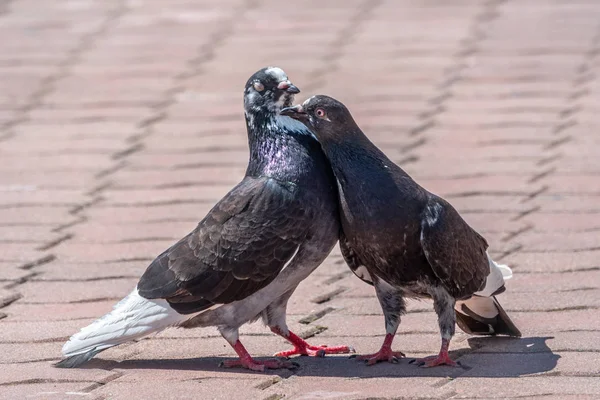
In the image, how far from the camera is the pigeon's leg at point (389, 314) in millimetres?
4461

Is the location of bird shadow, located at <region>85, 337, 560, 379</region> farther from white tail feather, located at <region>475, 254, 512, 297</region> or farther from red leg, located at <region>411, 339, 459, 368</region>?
white tail feather, located at <region>475, 254, 512, 297</region>

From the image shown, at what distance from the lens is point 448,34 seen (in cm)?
902

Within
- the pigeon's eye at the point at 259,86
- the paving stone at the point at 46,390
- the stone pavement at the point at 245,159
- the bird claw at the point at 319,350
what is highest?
the pigeon's eye at the point at 259,86

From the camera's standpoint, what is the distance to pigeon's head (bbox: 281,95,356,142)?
441 centimetres

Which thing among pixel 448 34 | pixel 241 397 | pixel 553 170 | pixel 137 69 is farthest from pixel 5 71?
pixel 241 397

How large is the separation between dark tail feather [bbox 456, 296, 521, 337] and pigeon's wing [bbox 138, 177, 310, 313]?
744mm

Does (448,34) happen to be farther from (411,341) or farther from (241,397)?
(241,397)

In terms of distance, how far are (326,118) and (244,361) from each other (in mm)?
893

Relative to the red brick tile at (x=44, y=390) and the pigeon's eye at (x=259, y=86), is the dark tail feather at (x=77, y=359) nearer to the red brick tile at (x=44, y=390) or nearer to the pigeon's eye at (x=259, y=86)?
the red brick tile at (x=44, y=390)

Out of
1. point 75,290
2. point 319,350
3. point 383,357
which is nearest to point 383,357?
point 383,357

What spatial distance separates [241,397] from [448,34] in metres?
5.34

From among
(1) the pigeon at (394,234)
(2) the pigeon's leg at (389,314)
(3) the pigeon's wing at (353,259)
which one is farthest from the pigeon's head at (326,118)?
(2) the pigeon's leg at (389,314)

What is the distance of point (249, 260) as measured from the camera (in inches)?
173

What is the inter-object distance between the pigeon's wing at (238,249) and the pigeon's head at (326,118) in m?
0.23
